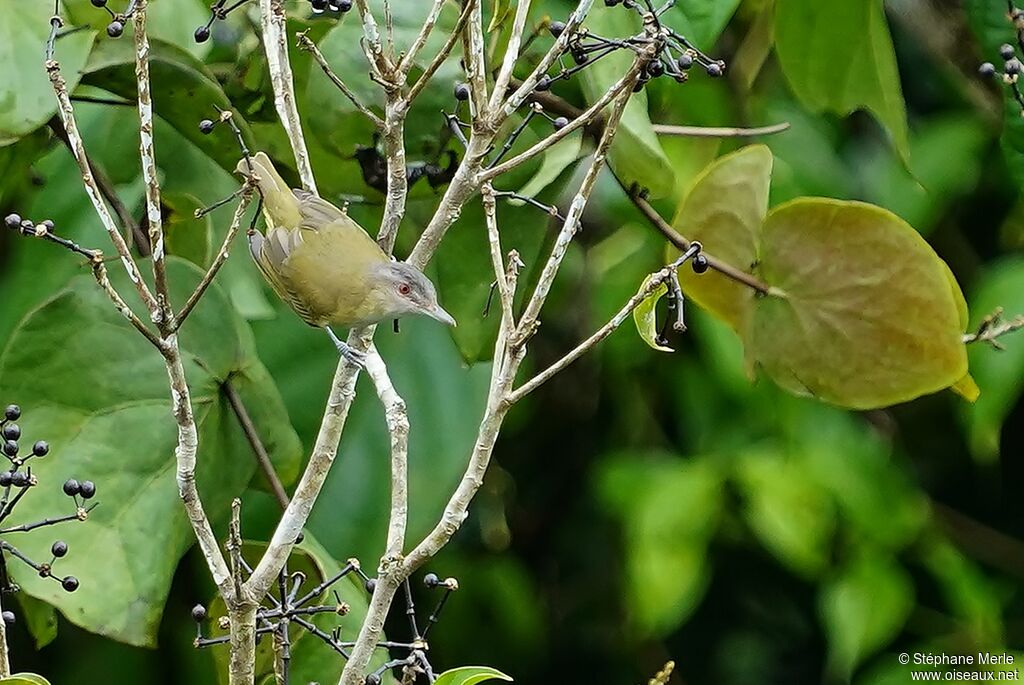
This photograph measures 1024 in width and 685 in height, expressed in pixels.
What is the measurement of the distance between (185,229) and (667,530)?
3.26ft

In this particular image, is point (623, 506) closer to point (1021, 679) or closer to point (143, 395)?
point (1021, 679)

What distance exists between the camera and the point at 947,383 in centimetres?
139

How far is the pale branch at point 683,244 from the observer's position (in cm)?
137

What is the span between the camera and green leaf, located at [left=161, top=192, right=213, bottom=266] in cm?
159

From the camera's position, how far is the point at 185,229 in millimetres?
1622

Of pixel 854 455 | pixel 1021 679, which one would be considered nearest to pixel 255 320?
pixel 854 455

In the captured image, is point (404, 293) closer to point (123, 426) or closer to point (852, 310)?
point (123, 426)

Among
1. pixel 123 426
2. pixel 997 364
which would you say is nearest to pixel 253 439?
pixel 123 426

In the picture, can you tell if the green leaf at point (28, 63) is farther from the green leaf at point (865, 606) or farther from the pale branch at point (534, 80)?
the green leaf at point (865, 606)

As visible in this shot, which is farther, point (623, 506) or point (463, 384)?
point (623, 506)

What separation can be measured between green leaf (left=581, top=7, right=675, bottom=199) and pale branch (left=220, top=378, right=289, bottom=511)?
18.7 inches

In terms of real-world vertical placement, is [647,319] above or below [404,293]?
above

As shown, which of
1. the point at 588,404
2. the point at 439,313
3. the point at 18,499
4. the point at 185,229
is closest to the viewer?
the point at 18,499

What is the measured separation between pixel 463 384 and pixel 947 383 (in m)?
0.90
